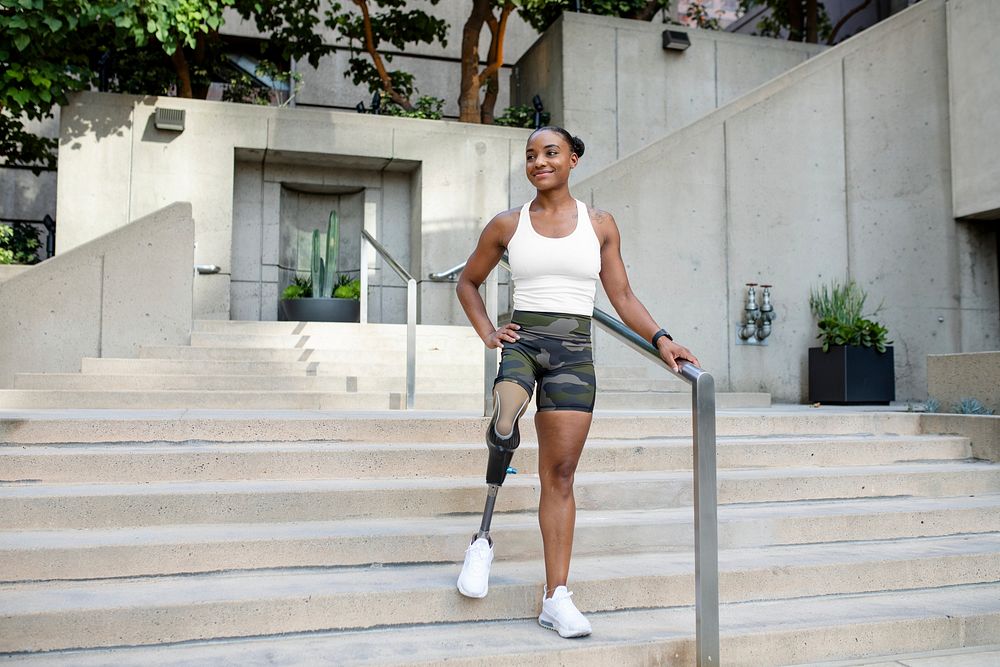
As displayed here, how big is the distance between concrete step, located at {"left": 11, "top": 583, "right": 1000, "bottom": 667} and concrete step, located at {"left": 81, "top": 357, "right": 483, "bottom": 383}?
11.3ft

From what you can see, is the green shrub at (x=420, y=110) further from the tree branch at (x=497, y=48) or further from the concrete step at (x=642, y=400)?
the concrete step at (x=642, y=400)

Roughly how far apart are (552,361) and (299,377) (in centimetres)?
352

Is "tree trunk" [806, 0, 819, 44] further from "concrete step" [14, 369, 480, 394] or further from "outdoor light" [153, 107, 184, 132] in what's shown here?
"concrete step" [14, 369, 480, 394]

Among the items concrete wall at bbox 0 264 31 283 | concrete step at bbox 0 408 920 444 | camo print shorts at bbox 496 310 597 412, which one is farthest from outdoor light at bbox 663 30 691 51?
camo print shorts at bbox 496 310 597 412

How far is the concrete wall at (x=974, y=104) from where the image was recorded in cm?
812

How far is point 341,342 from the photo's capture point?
7.12m

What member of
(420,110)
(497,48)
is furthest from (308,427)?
(497,48)

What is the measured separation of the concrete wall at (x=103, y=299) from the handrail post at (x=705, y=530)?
4742 mm

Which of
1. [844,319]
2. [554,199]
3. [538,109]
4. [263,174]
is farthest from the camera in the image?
[538,109]

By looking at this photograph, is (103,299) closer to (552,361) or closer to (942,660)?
(552,361)

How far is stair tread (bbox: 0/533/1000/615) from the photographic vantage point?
9.10 feet

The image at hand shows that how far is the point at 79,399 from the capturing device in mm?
5086

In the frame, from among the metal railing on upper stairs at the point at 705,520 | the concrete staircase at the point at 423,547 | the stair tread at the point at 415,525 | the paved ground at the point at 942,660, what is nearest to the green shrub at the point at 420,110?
the concrete staircase at the point at 423,547

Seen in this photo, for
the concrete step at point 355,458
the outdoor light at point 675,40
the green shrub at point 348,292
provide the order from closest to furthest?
the concrete step at point 355,458 < the green shrub at point 348,292 < the outdoor light at point 675,40
